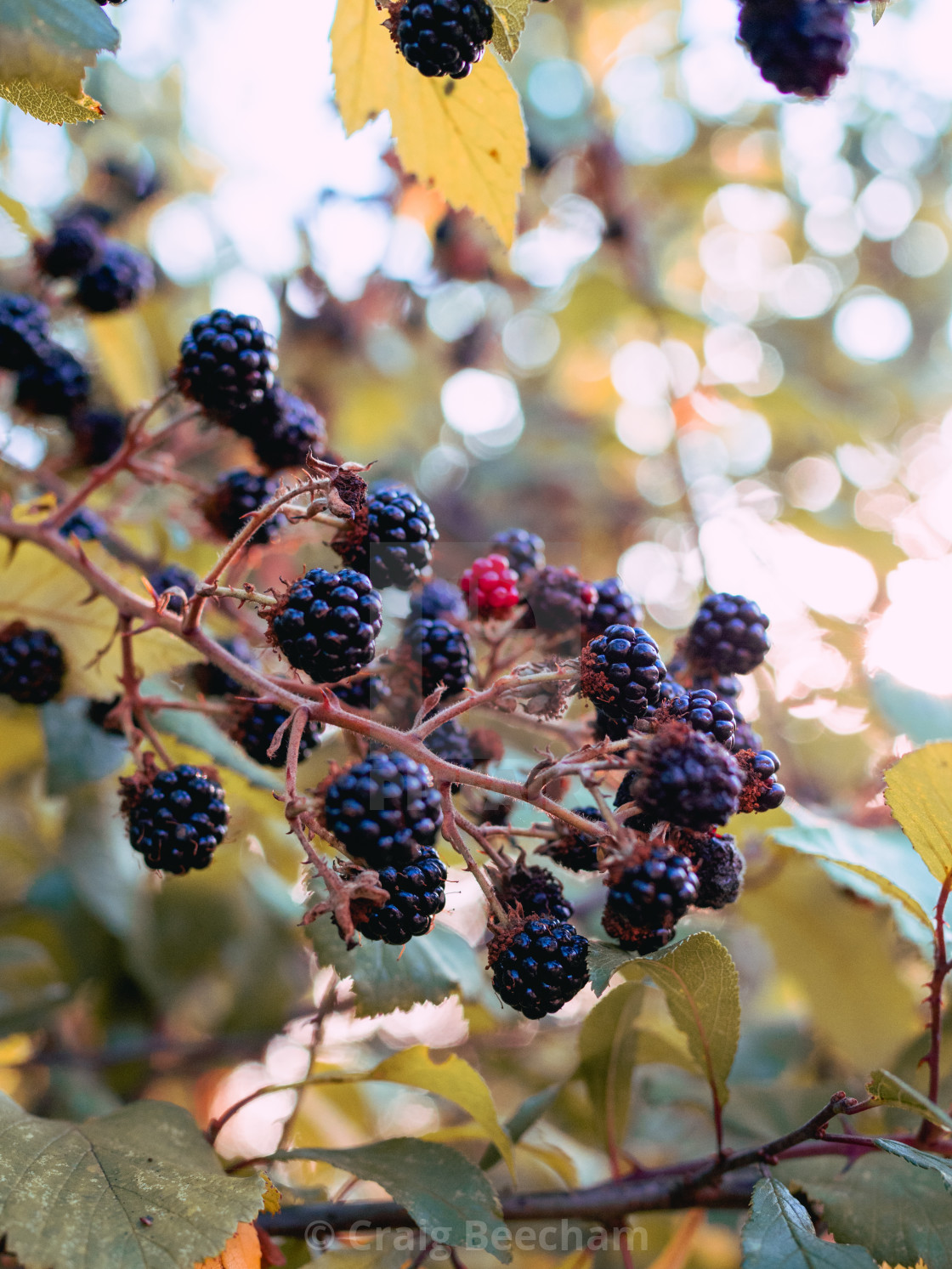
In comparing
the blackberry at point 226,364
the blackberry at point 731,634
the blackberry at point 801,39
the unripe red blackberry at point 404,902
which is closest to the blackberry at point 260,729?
the unripe red blackberry at point 404,902

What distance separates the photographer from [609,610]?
1.71m

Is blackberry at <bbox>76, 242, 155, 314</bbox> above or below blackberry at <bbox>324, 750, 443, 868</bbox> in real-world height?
below

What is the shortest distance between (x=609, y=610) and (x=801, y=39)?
0.96m

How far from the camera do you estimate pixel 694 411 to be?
4.98m

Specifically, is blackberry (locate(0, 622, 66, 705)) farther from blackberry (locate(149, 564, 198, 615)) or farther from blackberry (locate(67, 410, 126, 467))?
blackberry (locate(67, 410, 126, 467))

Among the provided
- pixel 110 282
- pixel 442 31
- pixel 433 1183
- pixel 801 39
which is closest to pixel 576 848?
pixel 433 1183

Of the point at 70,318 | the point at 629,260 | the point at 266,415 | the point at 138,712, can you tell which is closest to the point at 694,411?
the point at 629,260

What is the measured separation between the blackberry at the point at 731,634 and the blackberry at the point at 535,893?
537mm

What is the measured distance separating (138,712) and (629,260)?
3336 mm

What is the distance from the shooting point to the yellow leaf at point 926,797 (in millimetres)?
1474

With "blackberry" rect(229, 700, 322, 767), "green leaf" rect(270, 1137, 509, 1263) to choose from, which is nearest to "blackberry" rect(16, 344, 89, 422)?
"blackberry" rect(229, 700, 322, 767)

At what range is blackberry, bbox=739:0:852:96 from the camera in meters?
1.52

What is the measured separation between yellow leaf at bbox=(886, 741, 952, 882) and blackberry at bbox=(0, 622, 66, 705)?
5.02 feet

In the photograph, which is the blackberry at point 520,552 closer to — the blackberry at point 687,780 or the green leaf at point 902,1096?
the blackberry at point 687,780
